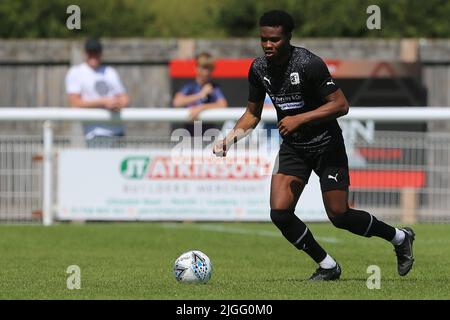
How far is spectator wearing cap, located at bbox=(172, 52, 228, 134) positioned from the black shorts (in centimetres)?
598

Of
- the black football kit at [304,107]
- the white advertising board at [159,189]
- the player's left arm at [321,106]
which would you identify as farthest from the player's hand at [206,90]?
the player's left arm at [321,106]

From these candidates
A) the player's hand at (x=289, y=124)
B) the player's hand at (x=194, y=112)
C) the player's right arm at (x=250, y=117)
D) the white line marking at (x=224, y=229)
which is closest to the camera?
the player's hand at (x=289, y=124)

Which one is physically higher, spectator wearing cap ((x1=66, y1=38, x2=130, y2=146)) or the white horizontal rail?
spectator wearing cap ((x1=66, y1=38, x2=130, y2=146))

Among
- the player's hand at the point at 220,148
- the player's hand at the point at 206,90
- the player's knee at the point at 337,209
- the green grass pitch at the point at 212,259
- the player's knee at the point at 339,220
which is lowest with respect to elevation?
the green grass pitch at the point at 212,259

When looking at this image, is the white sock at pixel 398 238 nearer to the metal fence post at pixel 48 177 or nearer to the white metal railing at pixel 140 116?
the white metal railing at pixel 140 116

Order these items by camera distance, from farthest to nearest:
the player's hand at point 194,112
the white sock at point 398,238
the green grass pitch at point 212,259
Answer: the player's hand at point 194,112, the white sock at point 398,238, the green grass pitch at point 212,259

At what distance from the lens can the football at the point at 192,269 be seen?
30.2ft

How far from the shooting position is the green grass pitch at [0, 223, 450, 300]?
8602mm

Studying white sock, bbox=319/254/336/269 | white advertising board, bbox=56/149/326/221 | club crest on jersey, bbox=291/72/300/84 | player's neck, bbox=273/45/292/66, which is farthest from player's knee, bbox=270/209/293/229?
white advertising board, bbox=56/149/326/221

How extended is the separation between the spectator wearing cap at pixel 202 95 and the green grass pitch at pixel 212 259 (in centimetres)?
147

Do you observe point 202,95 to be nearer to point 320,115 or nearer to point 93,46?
point 93,46

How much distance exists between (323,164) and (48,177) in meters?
6.82

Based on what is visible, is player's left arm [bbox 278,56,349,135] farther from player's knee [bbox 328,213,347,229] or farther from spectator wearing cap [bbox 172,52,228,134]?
spectator wearing cap [bbox 172,52,228,134]

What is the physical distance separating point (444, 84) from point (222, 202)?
711cm
